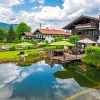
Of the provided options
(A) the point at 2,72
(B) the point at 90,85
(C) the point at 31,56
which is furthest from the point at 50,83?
(C) the point at 31,56

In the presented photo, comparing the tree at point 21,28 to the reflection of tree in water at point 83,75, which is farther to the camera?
the tree at point 21,28

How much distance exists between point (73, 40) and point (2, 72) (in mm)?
18214

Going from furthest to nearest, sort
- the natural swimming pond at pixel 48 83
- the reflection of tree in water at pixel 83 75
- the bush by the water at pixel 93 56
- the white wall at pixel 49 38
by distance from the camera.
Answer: the white wall at pixel 49 38
the bush by the water at pixel 93 56
the reflection of tree in water at pixel 83 75
the natural swimming pond at pixel 48 83

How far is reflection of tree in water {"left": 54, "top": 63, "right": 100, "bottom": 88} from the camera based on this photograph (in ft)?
59.0

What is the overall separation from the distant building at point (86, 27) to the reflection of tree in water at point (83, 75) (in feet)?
43.8

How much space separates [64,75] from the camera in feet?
69.4

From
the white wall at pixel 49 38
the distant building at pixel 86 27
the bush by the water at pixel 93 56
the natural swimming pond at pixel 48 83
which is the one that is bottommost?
the natural swimming pond at pixel 48 83

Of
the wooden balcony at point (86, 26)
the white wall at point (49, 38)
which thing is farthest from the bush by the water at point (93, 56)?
the white wall at point (49, 38)

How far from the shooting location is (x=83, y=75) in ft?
69.5

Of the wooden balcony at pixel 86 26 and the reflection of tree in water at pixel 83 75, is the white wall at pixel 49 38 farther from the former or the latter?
the reflection of tree in water at pixel 83 75

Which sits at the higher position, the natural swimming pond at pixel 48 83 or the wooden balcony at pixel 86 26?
the wooden balcony at pixel 86 26

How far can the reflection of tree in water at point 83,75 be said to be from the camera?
1797cm

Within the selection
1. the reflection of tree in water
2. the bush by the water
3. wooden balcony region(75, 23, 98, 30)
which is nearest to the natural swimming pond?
the reflection of tree in water

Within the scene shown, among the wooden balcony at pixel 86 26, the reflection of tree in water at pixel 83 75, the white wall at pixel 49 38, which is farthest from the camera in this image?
the white wall at pixel 49 38
